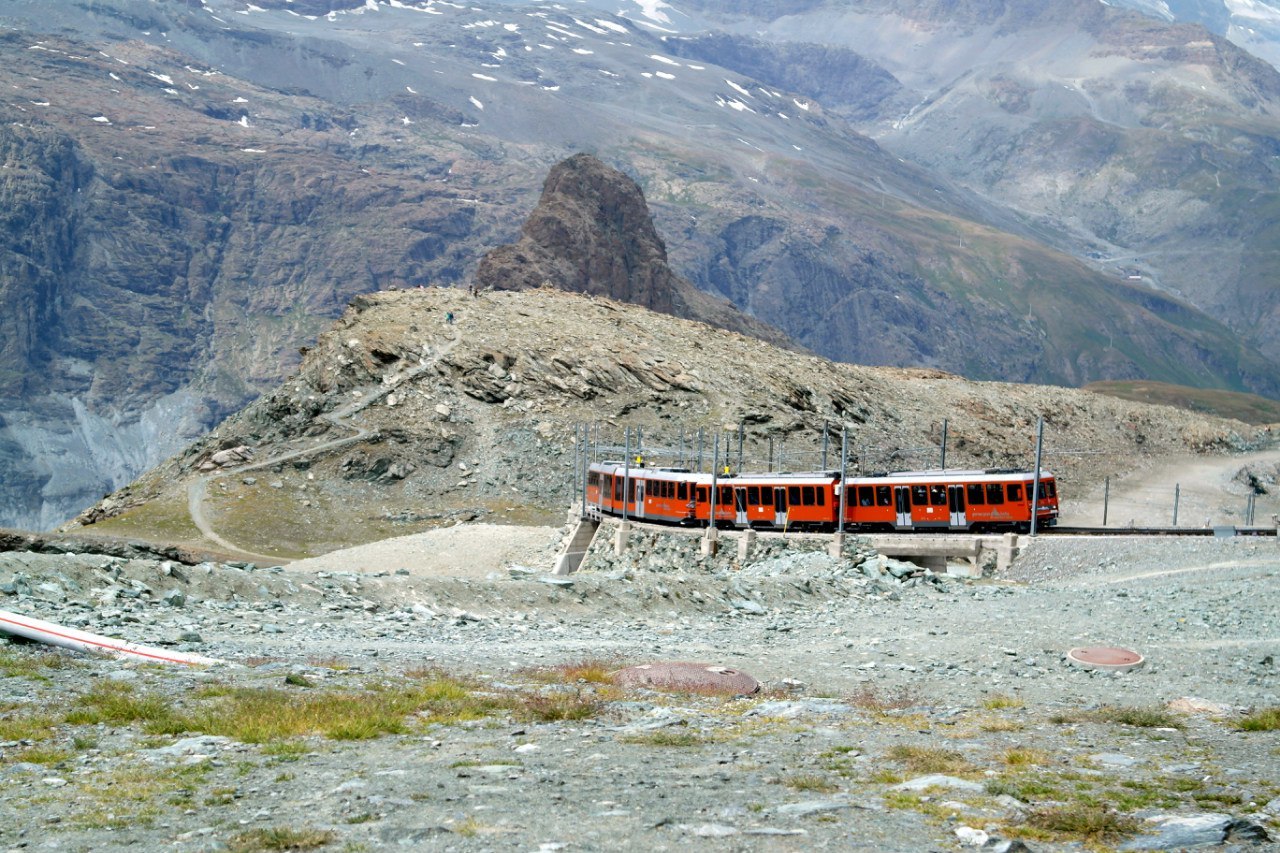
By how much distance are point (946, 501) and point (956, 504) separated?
464mm

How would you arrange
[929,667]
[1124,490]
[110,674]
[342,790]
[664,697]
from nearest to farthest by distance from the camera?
[342,790]
[110,674]
[664,697]
[929,667]
[1124,490]

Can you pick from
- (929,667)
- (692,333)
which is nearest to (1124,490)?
(692,333)

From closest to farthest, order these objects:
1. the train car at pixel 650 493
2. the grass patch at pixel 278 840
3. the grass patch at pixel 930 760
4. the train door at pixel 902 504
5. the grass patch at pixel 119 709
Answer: the grass patch at pixel 278 840, the grass patch at pixel 930 760, the grass patch at pixel 119 709, the train door at pixel 902 504, the train car at pixel 650 493

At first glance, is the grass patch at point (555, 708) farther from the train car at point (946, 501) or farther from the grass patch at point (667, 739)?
the train car at point (946, 501)

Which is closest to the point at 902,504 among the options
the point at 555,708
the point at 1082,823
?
the point at 555,708

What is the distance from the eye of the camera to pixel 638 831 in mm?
15266

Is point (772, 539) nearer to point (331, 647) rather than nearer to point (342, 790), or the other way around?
point (331, 647)

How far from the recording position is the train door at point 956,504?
204ft

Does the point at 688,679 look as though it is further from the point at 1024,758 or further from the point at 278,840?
the point at 278,840

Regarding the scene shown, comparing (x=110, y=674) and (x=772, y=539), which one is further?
(x=772, y=539)

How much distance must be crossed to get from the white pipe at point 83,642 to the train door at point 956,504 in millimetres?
41856

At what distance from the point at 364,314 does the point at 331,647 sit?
98.5 metres

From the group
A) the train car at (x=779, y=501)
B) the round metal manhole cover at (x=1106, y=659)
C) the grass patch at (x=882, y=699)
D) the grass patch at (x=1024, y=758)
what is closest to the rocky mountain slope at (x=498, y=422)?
the train car at (x=779, y=501)

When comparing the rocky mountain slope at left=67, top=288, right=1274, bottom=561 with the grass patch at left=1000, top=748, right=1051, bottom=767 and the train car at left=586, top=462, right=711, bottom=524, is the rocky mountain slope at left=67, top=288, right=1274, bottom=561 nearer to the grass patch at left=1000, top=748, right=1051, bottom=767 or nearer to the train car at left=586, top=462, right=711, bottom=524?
the train car at left=586, top=462, right=711, bottom=524
